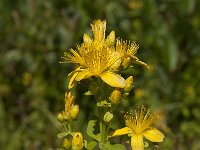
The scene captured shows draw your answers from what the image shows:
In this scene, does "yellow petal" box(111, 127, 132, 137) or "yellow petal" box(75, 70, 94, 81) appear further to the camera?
"yellow petal" box(111, 127, 132, 137)

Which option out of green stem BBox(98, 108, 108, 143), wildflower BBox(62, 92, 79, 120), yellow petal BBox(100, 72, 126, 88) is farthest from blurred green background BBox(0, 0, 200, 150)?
yellow petal BBox(100, 72, 126, 88)

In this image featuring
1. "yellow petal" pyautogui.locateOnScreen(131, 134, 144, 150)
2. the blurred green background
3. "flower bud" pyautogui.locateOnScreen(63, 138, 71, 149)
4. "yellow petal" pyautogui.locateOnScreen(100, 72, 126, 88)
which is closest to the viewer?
"yellow petal" pyautogui.locateOnScreen(100, 72, 126, 88)

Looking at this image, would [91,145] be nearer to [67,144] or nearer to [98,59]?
[67,144]

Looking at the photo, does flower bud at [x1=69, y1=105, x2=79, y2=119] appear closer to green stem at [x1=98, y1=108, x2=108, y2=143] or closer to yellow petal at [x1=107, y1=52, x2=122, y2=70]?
green stem at [x1=98, y1=108, x2=108, y2=143]

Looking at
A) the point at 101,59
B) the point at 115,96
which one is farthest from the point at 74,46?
the point at 115,96

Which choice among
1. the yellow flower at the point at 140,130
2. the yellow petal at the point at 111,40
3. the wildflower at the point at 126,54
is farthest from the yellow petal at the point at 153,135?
the yellow petal at the point at 111,40

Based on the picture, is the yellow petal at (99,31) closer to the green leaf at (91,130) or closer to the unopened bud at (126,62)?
the unopened bud at (126,62)

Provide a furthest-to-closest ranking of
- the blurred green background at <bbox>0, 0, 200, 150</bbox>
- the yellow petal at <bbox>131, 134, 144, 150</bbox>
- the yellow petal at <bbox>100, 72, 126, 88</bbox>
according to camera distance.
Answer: the blurred green background at <bbox>0, 0, 200, 150</bbox> → the yellow petal at <bbox>131, 134, 144, 150</bbox> → the yellow petal at <bbox>100, 72, 126, 88</bbox>
